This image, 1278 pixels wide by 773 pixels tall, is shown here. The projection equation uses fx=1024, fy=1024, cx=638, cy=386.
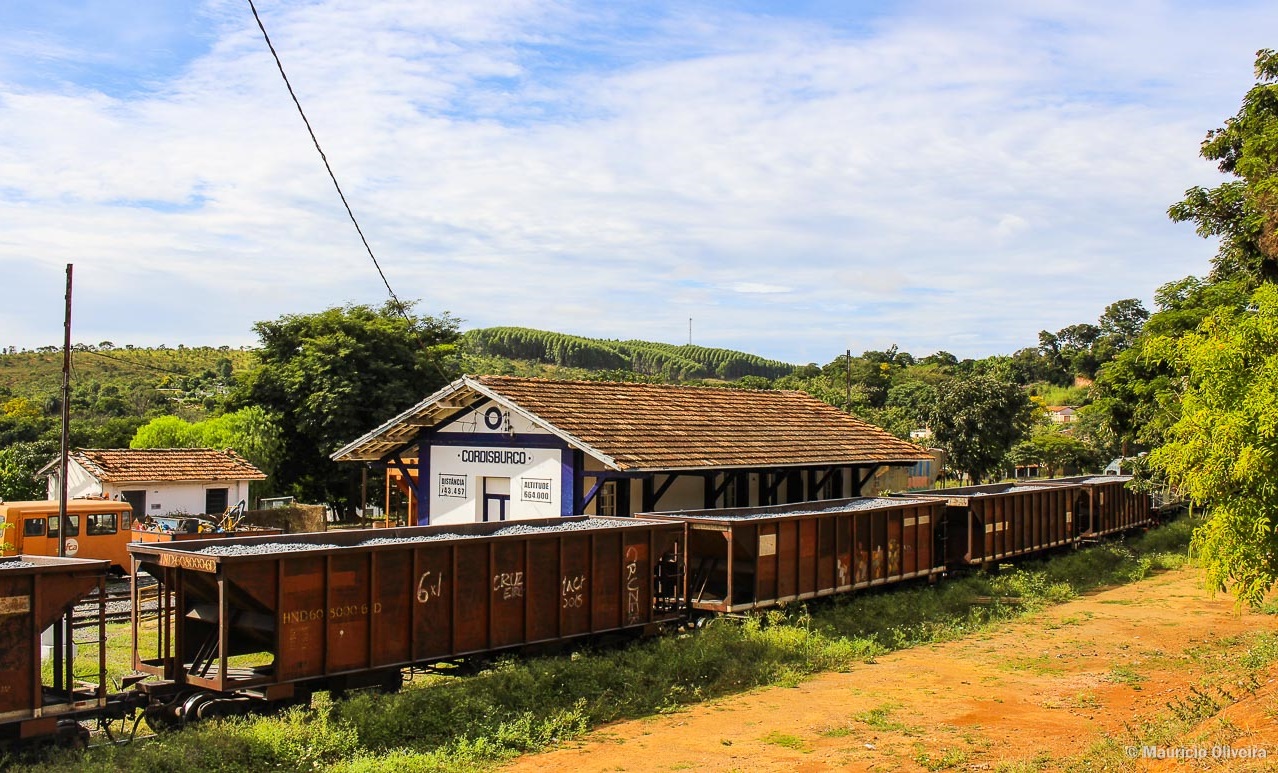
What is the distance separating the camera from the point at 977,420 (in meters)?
48.2

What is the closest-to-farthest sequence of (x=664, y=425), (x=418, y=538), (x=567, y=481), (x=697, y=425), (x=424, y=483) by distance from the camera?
(x=418, y=538) < (x=567, y=481) < (x=664, y=425) < (x=424, y=483) < (x=697, y=425)

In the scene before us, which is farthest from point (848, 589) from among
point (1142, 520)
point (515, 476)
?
point (1142, 520)

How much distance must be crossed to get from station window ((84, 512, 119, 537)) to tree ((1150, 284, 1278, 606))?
23256 millimetres

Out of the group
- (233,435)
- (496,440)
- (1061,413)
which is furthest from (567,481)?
(1061,413)

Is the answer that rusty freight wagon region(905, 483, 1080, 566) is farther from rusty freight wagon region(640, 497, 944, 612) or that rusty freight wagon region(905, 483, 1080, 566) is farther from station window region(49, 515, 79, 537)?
station window region(49, 515, 79, 537)

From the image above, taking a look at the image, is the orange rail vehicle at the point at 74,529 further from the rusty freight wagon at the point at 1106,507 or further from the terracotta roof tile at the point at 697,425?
the rusty freight wagon at the point at 1106,507

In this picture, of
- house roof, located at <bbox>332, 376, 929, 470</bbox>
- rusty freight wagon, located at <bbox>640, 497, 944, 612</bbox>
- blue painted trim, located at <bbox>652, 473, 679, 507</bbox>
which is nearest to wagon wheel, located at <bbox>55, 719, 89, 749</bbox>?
rusty freight wagon, located at <bbox>640, 497, 944, 612</bbox>

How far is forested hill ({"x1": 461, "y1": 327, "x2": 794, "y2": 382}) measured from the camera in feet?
437

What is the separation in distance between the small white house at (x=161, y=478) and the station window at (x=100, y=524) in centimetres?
703

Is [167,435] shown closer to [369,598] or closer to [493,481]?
[493,481]

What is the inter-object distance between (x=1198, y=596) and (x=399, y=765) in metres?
19.8

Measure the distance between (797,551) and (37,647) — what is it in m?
12.4

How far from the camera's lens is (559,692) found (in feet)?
43.4

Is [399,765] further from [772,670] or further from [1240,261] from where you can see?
[1240,261]
